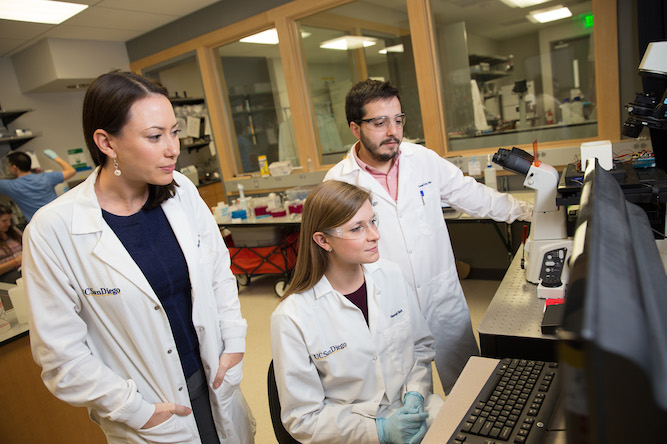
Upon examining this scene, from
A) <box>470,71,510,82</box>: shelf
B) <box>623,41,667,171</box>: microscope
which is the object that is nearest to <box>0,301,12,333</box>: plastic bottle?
<box>623,41,667,171</box>: microscope

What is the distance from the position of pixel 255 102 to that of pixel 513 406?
4922 millimetres

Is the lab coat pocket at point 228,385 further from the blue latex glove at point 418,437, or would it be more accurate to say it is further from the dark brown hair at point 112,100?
the dark brown hair at point 112,100

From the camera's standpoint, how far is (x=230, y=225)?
164 inches

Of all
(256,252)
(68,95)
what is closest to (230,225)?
(256,252)

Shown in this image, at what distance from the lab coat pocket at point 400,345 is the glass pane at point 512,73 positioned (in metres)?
2.65

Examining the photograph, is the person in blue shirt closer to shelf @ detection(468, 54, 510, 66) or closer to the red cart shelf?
the red cart shelf

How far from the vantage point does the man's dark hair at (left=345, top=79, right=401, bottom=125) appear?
6.35ft

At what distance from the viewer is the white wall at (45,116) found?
18.5 ft

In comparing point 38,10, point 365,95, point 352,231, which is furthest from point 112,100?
point 38,10

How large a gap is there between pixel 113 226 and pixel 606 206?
1.20 metres

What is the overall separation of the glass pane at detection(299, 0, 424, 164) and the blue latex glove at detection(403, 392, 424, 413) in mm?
3104

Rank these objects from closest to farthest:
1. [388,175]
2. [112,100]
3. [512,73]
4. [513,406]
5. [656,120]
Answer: [513,406] < [112,100] < [656,120] < [388,175] < [512,73]

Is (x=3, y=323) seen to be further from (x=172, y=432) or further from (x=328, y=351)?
(x=328, y=351)

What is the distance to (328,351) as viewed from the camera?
1.34 meters
